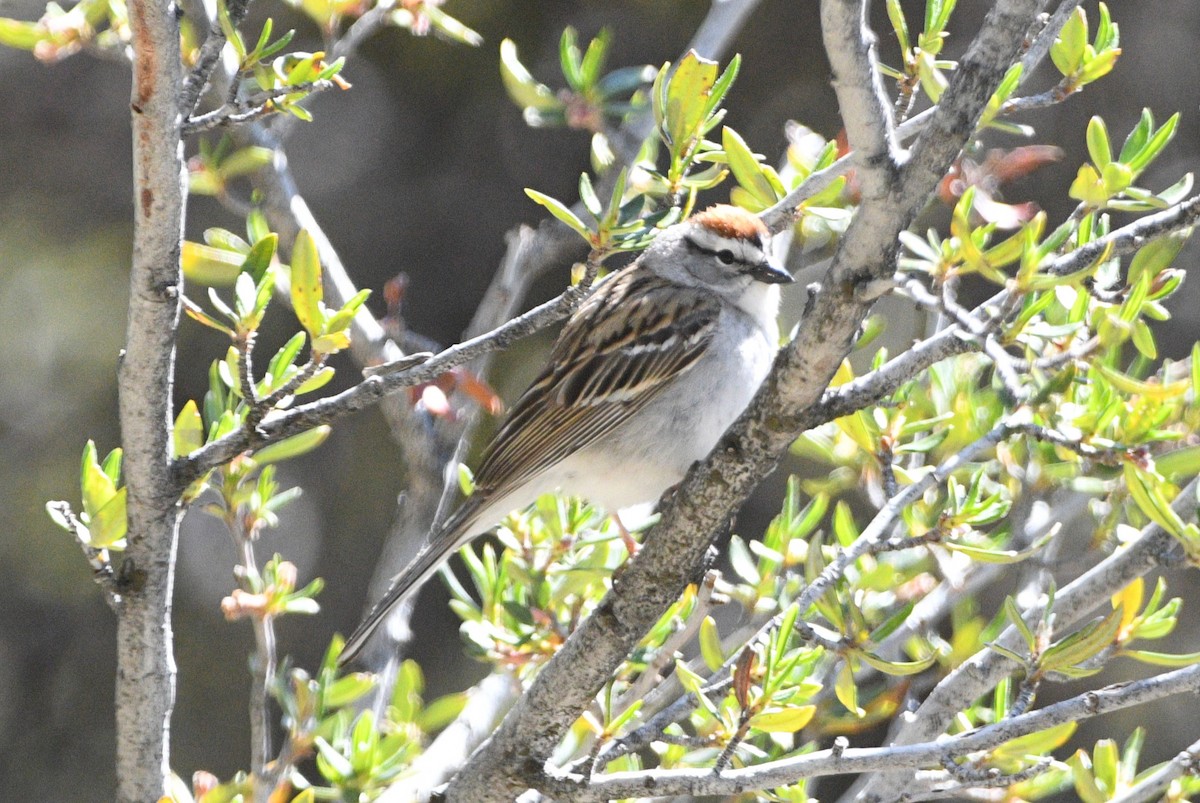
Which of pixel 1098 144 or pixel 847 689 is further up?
pixel 1098 144

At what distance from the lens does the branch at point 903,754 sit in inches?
84.1

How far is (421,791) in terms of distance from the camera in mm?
2996

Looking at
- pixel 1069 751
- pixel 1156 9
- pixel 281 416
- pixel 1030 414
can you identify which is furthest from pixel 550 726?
pixel 1156 9

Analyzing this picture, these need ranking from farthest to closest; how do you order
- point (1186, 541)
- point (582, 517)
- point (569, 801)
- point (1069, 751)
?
point (1069, 751) → point (582, 517) → point (569, 801) → point (1186, 541)

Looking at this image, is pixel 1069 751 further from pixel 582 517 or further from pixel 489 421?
pixel 582 517

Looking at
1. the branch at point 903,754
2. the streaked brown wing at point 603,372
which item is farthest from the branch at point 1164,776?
the streaked brown wing at point 603,372

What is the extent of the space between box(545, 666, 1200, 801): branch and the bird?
110cm

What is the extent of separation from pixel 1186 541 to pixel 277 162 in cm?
245

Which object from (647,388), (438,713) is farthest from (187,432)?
(647,388)

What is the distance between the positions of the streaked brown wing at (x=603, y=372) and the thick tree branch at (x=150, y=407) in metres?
1.18

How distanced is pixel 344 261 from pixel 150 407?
417 cm

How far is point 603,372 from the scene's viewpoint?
388cm

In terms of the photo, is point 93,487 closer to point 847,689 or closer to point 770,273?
point 847,689

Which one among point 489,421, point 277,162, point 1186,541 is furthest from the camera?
point 489,421
